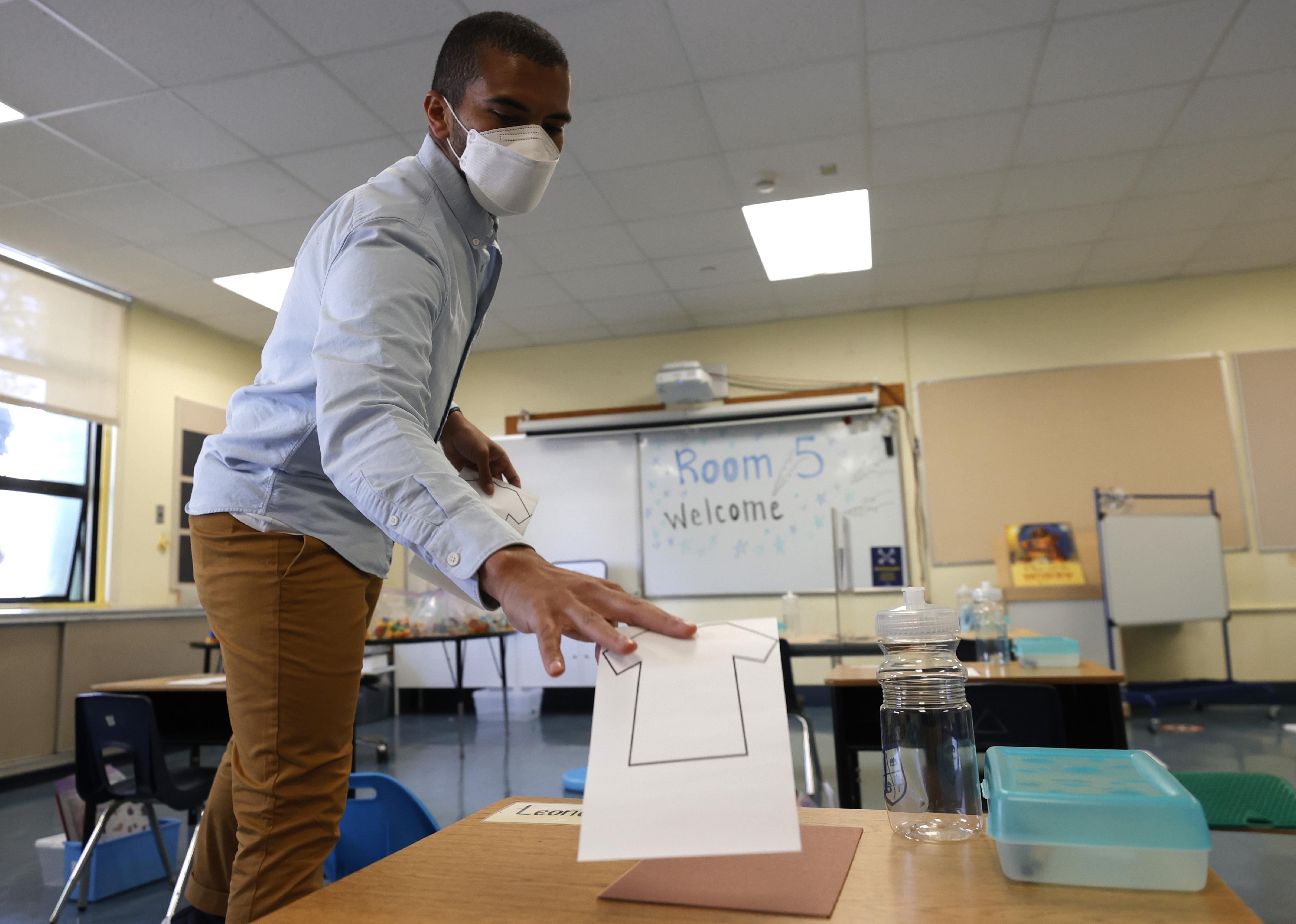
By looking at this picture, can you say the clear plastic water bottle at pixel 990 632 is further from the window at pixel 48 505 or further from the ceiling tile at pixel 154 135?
the window at pixel 48 505

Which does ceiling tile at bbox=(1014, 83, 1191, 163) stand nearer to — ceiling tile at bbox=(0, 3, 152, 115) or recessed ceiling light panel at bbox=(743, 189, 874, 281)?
recessed ceiling light panel at bbox=(743, 189, 874, 281)

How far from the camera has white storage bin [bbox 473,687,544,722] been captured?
595 cm

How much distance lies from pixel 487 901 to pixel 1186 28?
146 inches

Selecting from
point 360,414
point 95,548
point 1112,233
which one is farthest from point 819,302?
point 360,414

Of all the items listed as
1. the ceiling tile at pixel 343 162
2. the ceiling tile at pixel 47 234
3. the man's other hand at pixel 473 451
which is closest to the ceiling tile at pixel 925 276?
the ceiling tile at pixel 343 162

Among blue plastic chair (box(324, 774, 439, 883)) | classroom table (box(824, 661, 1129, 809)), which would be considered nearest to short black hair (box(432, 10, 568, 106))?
blue plastic chair (box(324, 774, 439, 883))

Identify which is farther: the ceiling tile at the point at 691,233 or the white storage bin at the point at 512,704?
the white storage bin at the point at 512,704

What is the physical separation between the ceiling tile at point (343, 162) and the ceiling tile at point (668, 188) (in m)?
0.92

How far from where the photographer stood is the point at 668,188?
4137 millimetres

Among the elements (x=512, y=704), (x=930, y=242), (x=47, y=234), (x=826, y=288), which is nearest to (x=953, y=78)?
(x=930, y=242)

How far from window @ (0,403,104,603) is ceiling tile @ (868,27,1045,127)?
15.2 ft

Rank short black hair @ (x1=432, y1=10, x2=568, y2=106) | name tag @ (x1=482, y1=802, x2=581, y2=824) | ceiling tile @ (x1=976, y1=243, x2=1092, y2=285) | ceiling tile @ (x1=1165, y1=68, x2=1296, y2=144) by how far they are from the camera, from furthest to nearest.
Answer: ceiling tile @ (x1=976, y1=243, x2=1092, y2=285), ceiling tile @ (x1=1165, y1=68, x2=1296, y2=144), short black hair @ (x1=432, y1=10, x2=568, y2=106), name tag @ (x1=482, y1=802, x2=581, y2=824)

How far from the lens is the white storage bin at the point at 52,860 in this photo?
2650 mm

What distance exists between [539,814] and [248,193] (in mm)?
3997
